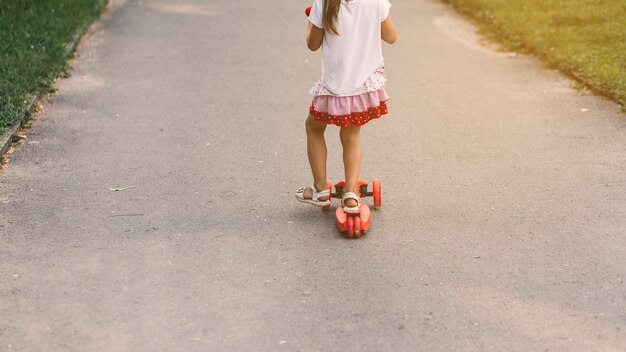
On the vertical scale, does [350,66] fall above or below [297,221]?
above

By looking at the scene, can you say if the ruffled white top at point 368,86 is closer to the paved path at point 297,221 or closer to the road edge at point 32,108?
the paved path at point 297,221

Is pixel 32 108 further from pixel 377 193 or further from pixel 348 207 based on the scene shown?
pixel 348 207

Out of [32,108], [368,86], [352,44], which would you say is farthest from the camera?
[32,108]

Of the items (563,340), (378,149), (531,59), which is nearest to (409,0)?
(531,59)

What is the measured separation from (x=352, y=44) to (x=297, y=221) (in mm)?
1145

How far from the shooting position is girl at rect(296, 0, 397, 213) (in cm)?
558

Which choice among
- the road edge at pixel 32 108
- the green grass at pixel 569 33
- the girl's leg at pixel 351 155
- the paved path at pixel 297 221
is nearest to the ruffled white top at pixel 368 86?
the girl's leg at pixel 351 155

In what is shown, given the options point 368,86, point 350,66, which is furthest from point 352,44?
point 368,86

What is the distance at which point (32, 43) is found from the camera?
10227 millimetres

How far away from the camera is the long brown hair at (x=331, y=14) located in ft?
18.0

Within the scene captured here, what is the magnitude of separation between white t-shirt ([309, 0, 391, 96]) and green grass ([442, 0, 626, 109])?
361 cm

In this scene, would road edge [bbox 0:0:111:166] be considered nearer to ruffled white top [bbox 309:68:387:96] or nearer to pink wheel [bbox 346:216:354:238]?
ruffled white top [bbox 309:68:387:96]

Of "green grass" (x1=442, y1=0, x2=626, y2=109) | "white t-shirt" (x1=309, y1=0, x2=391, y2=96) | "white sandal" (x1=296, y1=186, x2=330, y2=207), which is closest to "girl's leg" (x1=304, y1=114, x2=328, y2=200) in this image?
"white sandal" (x1=296, y1=186, x2=330, y2=207)

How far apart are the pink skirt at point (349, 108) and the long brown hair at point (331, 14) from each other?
408mm
